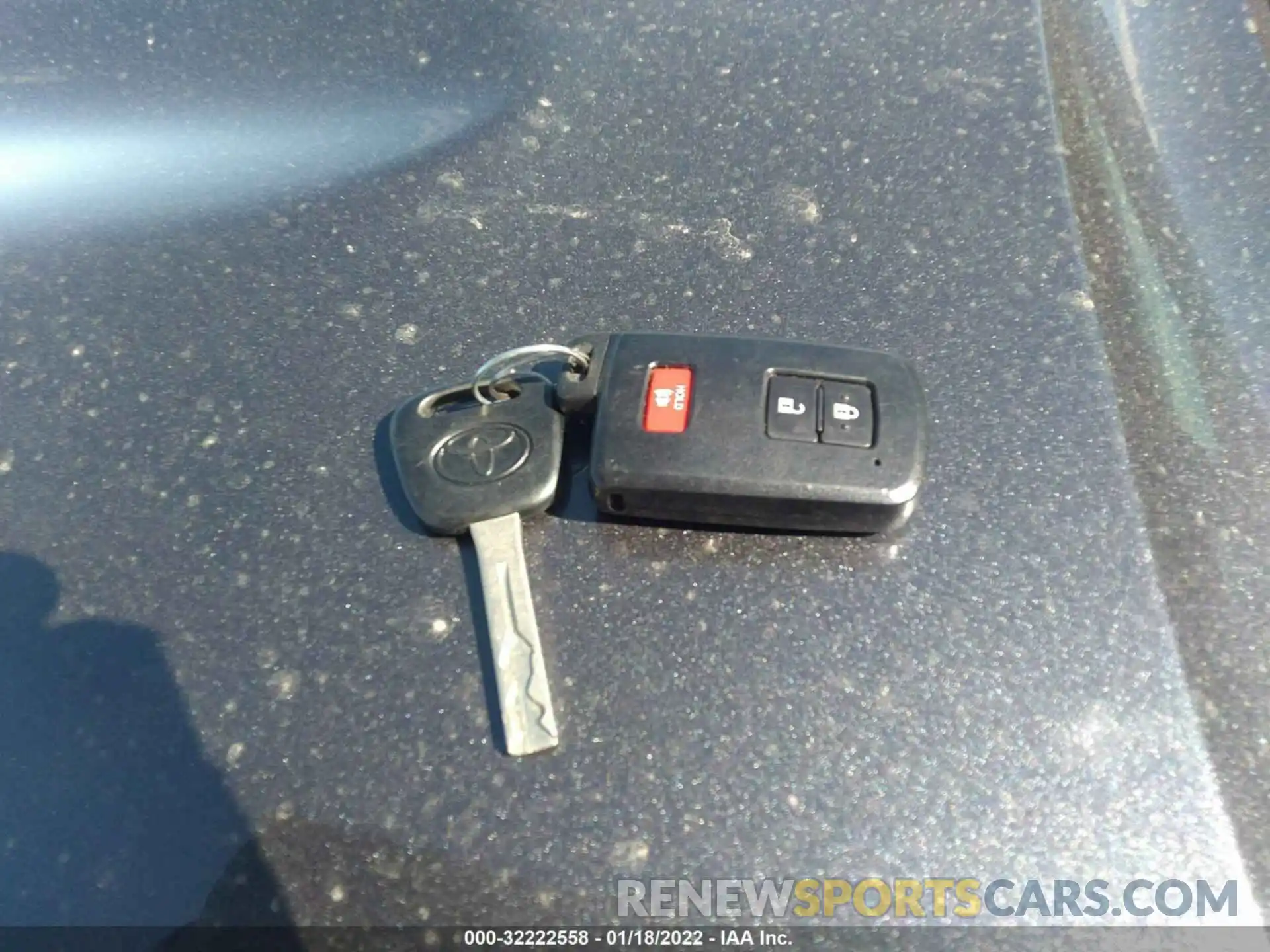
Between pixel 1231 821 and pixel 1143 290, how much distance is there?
0.44 m

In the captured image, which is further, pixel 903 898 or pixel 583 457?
pixel 583 457

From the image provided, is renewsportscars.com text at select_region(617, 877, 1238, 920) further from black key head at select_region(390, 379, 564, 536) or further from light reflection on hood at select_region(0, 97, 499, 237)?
light reflection on hood at select_region(0, 97, 499, 237)

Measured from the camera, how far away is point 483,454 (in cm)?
70

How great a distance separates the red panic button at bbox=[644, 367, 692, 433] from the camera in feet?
2.20

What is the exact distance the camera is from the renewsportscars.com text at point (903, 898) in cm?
56

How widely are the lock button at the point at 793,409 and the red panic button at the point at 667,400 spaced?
0.06 m

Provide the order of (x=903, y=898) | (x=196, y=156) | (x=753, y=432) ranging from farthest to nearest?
(x=196, y=156), (x=753, y=432), (x=903, y=898)

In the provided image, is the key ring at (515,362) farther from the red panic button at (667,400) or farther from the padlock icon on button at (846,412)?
the padlock icon on button at (846,412)

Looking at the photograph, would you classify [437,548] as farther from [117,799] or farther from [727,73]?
[727,73]

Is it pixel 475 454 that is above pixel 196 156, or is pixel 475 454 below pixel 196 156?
below

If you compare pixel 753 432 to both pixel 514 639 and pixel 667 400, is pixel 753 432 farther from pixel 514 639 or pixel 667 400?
pixel 514 639

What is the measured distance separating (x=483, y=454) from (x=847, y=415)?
26cm

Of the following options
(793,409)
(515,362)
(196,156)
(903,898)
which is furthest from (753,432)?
(196,156)

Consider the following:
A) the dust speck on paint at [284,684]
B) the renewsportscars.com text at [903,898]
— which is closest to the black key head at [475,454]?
the dust speck on paint at [284,684]
